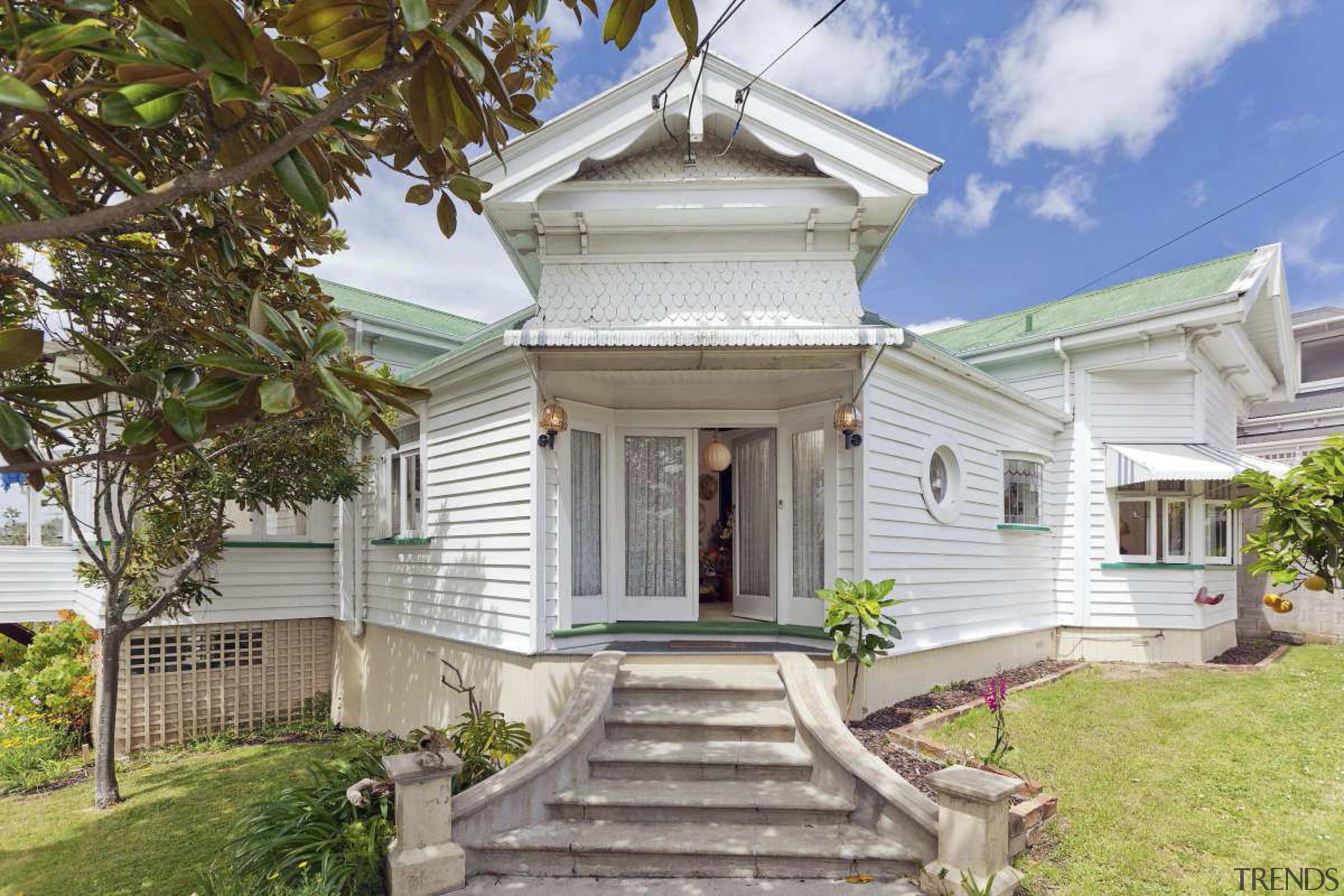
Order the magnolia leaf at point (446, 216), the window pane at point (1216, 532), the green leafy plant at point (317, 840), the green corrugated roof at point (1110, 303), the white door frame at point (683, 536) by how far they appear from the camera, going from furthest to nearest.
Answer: the window pane at point (1216, 532)
the green corrugated roof at point (1110, 303)
the white door frame at point (683, 536)
the green leafy plant at point (317, 840)
the magnolia leaf at point (446, 216)

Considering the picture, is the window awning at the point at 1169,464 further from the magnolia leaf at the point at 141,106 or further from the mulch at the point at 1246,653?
the magnolia leaf at the point at 141,106

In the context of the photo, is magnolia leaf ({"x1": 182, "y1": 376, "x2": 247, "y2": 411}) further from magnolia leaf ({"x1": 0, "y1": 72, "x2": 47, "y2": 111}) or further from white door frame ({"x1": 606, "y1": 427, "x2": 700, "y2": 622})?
white door frame ({"x1": 606, "y1": 427, "x2": 700, "y2": 622})

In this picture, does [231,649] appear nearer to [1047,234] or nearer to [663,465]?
[663,465]

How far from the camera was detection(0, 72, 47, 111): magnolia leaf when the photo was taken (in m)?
1.39

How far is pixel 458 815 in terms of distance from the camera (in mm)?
3986

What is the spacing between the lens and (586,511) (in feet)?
22.2

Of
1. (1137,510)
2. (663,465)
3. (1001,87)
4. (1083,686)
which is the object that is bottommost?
(1083,686)

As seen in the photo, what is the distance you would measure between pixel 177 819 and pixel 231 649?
11.1 feet

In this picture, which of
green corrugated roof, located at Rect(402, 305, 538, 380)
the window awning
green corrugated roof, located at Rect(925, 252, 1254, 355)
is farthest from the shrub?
the window awning

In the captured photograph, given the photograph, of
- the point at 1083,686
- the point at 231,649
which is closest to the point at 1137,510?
the point at 1083,686

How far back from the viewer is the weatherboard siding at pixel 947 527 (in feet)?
21.1

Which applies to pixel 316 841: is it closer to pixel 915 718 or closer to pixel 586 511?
pixel 586 511

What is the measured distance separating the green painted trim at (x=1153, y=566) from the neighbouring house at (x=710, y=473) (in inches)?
1.4

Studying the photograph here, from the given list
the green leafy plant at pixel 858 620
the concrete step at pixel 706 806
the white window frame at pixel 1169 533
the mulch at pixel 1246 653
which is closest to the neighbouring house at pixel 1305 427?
the mulch at pixel 1246 653
